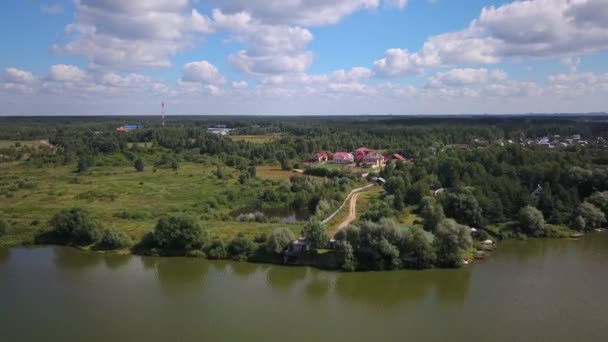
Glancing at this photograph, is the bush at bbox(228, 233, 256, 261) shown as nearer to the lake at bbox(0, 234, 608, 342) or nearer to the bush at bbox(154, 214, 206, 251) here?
the lake at bbox(0, 234, 608, 342)

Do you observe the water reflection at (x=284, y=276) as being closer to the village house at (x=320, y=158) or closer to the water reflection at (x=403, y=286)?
the water reflection at (x=403, y=286)

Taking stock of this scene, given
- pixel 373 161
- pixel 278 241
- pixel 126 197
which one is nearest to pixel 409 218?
pixel 278 241

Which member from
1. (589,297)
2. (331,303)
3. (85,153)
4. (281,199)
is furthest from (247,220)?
(85,153)

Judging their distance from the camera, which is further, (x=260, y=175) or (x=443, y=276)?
(x=260, y=175)

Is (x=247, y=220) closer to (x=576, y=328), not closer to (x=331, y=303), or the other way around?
(x=331, y=303)

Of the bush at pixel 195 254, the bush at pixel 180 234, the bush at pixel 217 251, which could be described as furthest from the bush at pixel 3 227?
the bush at pixel 217 251
